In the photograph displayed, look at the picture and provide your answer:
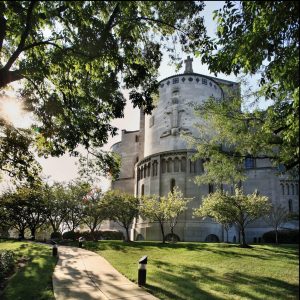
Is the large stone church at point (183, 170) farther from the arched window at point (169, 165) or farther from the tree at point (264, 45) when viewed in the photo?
the tree at point (264, 45)

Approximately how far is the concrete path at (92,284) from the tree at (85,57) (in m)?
4.87

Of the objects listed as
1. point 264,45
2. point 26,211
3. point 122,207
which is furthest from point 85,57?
point 26,211

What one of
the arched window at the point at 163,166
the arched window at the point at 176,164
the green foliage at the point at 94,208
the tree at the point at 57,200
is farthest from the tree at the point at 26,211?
the arched window at the point at 176,164

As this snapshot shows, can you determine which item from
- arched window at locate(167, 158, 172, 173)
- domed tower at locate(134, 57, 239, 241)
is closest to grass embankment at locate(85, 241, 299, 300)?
domed tower at locate(134, 57, 239, 241)

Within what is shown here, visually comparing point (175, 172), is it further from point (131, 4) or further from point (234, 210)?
point (131, 4)

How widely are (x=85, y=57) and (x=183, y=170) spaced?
4213cm

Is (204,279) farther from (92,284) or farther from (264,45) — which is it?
(264,45)

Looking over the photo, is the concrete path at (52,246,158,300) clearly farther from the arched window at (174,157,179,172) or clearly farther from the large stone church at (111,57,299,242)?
the arched window at (174,157,179,172)

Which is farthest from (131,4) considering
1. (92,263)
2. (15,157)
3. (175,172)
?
(175,172)

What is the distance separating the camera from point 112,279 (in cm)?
1354

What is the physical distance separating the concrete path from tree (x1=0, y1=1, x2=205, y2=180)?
16.0 ft

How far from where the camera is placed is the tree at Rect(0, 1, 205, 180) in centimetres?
934

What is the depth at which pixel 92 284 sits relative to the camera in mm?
12656

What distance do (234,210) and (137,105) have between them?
2198 centimetres
